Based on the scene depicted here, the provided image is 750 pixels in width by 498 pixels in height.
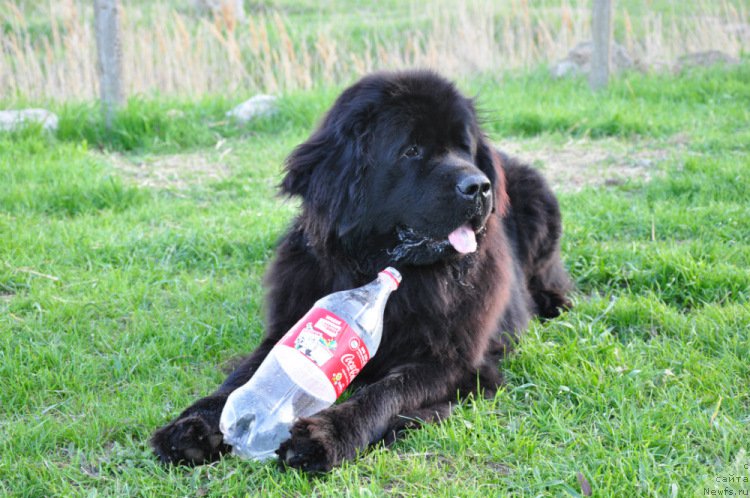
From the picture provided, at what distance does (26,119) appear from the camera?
6562 millimetres

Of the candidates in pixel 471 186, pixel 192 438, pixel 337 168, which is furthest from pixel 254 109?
pixel 192 438

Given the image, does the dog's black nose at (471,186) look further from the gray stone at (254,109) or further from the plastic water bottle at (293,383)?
the gray stone at (254,109)

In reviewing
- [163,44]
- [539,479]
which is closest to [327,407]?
[539,479]

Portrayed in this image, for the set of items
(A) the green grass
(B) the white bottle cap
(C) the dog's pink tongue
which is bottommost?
(A) the green grass

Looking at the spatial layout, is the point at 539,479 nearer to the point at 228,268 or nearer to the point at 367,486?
the point at 367,486

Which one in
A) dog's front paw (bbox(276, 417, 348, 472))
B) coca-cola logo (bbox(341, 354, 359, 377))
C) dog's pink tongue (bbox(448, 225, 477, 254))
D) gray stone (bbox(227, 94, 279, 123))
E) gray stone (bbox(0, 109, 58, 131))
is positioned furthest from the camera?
gray stone (bbox(227, 94, 279, 123))

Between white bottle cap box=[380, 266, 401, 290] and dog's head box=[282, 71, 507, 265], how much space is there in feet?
0.21

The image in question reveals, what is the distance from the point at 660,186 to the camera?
546 centimetres

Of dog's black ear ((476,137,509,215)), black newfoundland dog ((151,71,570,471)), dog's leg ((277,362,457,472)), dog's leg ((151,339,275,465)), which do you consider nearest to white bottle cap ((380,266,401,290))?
black newfoundland dog ((151,71,570,471))

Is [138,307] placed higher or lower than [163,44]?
lower

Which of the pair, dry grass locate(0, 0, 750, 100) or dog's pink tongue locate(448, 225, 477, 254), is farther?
dry grass locate(0, 0, 750, 100)

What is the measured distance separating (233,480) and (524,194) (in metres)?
2.52

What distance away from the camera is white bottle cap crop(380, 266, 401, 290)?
115 inches

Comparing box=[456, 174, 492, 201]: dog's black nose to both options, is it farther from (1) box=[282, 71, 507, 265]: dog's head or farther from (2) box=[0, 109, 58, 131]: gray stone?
(2) box=[0, 109, 58, 131]: gray stone
